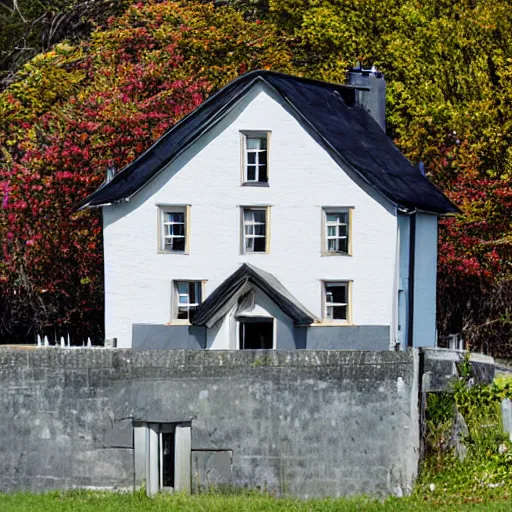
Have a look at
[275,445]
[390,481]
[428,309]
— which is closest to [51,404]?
[275,445]

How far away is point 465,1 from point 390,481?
2801 cm

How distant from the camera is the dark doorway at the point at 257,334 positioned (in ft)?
130

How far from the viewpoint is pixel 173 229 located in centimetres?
4059

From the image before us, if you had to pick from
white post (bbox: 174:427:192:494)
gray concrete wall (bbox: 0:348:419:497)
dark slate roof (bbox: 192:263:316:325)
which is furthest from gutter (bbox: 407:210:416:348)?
white post (bbox: 174:427:192:494)

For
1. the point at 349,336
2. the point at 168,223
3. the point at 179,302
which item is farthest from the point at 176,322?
Result: the point at 349,336

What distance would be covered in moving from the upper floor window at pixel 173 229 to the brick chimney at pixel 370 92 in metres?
7.17

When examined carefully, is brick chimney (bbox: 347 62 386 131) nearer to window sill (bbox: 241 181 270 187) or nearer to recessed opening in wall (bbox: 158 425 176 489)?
window sill (bbox: 241 181 270 187)

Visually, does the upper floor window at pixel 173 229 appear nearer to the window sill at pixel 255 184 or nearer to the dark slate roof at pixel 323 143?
the dark slate roof at pixel 323 143

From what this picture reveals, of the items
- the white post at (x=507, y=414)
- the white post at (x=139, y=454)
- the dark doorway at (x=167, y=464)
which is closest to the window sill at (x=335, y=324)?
the white post at (x=507, y=414)

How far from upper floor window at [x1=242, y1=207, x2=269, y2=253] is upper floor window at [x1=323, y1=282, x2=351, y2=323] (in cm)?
206

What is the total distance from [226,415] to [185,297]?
950 centimetres

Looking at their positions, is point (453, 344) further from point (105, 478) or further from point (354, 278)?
point (105, 478)

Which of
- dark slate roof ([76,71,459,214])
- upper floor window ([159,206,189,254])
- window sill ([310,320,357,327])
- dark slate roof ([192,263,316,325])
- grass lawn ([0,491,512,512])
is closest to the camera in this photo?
grass lawn ([0,491,512,512])

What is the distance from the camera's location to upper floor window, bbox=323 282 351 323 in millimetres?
39844
